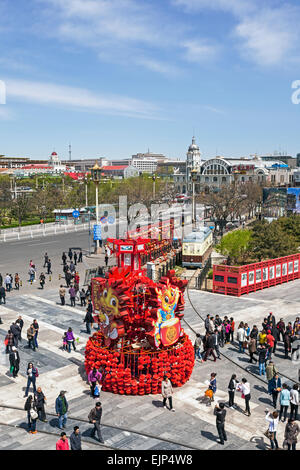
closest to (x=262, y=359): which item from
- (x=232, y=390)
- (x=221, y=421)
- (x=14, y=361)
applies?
(x=232, y=390)

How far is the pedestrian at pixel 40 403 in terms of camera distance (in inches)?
481

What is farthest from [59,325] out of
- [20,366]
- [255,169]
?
[255,169]

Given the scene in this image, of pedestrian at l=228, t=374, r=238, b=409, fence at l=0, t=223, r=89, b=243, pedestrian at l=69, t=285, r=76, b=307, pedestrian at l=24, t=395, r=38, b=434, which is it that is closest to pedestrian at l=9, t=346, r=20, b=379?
pedestrian at l=24, t=395, r=38, b=434

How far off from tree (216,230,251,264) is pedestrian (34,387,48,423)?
23.2m

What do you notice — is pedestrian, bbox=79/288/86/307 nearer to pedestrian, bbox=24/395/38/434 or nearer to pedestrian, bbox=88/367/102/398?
pedestrian, bbox=88/367/102/398

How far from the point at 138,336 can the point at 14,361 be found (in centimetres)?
438

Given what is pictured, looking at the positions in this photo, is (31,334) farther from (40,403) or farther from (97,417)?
(97,417)

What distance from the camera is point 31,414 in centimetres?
→ 1177

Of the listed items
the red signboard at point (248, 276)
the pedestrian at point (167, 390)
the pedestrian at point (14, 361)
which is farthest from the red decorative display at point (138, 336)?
the red signboard at point (248, 276)

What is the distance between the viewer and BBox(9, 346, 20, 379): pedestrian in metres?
15.3

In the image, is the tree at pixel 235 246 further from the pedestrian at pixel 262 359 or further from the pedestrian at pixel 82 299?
the pedestrian at pixel 262 359

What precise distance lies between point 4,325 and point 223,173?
366 feet

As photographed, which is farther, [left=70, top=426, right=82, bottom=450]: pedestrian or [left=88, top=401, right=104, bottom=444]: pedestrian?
[left=88, top=401, right=104, bottom=444]: pedestrian

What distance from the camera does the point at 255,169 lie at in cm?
12344
